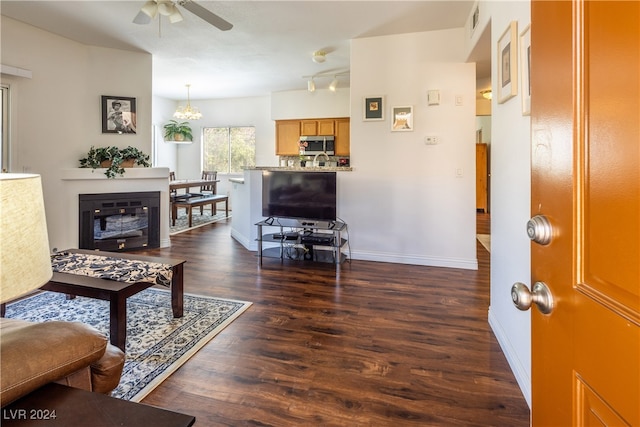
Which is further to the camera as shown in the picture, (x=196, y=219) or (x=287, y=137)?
(x=287, y=137)

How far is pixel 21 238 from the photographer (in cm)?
68

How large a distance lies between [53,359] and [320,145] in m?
6.41

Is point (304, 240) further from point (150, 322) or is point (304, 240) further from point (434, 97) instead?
point (434, 97)

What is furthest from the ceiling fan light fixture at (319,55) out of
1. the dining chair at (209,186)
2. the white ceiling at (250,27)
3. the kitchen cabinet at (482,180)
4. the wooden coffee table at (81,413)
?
the kitchen cabinet at (482,180)

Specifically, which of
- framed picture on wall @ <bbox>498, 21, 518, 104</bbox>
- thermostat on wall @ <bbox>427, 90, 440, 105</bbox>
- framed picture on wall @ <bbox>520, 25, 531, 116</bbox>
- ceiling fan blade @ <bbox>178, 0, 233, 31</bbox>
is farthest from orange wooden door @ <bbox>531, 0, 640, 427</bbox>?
thermostat on wall @ <bbox>427, 90, 440, 105</bbox>

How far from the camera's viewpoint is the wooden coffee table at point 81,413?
75cm

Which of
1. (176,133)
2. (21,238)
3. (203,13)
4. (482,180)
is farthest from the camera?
(482,180)

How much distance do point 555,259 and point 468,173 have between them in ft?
11.4

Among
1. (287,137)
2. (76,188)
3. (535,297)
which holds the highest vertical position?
(287,137)

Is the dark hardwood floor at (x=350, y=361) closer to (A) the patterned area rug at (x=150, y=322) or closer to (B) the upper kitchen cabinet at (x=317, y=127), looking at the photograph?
(A) the patterned area rug at (x=150, y=322)

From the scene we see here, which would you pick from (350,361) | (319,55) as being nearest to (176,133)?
(319,55)

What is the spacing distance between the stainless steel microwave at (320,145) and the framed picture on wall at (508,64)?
4.89 m

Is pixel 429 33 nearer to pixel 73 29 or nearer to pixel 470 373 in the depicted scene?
pixel 470 373

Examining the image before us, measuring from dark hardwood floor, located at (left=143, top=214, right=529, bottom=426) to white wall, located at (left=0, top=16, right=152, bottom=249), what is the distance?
2446 millimetres
